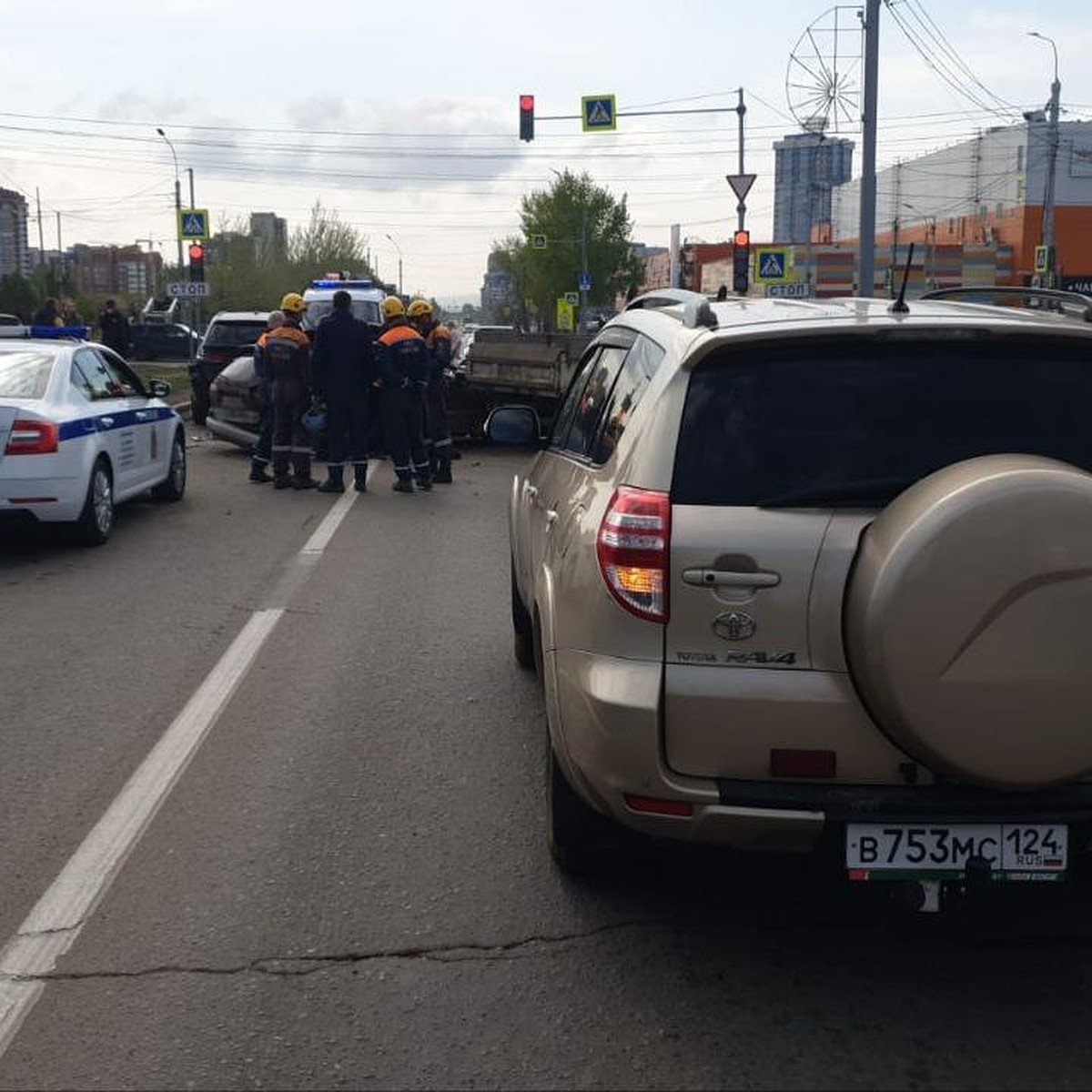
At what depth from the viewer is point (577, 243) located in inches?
3664

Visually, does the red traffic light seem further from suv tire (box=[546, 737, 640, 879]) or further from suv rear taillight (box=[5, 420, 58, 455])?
suv tire (box=[546, 737, 640, 879])

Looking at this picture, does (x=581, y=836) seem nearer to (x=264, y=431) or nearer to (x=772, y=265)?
(x=264, y=431)

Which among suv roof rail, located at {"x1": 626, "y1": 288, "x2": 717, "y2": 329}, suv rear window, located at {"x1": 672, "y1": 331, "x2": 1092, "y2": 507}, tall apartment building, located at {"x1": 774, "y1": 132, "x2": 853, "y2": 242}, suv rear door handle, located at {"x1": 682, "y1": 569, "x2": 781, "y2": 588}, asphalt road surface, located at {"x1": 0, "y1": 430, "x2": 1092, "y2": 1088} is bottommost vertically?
asphalt road surface, located at {"x1": 0, "y1": 430, "x2": 1092, "y2": 1088}

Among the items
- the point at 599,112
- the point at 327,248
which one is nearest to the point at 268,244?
the point at 327,248

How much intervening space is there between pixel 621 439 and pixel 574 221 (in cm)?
9292

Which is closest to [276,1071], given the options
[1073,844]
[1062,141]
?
[1073,844]

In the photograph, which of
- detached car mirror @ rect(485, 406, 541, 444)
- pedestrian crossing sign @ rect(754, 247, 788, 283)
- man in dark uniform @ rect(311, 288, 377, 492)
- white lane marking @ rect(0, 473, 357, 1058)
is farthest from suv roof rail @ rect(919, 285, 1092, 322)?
pedestrian crossing sign @ rect(754, 247, 788, 283)

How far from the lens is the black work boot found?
1477 cm

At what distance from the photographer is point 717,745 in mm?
3621

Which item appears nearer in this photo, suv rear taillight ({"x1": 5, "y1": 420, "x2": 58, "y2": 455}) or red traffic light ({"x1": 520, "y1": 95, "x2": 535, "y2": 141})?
suv rear taillight ({"x1": 5, "y1": 420, "x2": 58, "y2": 455})

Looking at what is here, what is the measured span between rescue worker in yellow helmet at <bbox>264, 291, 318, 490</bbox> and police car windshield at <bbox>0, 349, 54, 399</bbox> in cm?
385

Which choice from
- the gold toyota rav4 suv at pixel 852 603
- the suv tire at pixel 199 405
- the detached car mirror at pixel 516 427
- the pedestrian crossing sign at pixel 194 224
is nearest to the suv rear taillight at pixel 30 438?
the detached car mirror at pixel 516 427

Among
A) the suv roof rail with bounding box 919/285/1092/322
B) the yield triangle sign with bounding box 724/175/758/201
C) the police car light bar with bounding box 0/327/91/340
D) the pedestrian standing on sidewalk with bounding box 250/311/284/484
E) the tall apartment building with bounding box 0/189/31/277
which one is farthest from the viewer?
the tall apartment building with bounding box 0/189/31/277

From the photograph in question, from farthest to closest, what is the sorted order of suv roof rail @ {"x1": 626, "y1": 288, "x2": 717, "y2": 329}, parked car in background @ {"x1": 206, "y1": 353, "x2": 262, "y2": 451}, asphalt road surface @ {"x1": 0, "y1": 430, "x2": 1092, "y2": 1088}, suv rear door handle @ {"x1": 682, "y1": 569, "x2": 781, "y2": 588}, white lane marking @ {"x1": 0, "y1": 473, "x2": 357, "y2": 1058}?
parked car in background @ {"x1": 206, "y1": 353, "x2": 262, "y2": 451}, suv roof rail @ {"x1": 626, "y1": 288, "x2": 717, "y2": 329}, white lane marking @ {"x1": 0, "y1": 473, "x2": 357, "y2": 1058}, suv rear door handle @ {"x1": 682, "y1": 569, "x2": 781, "y2": 588}, asphalt road surface @ {"x1": 0, "y1": 430, "x2": 1092, "y2": 1088}
